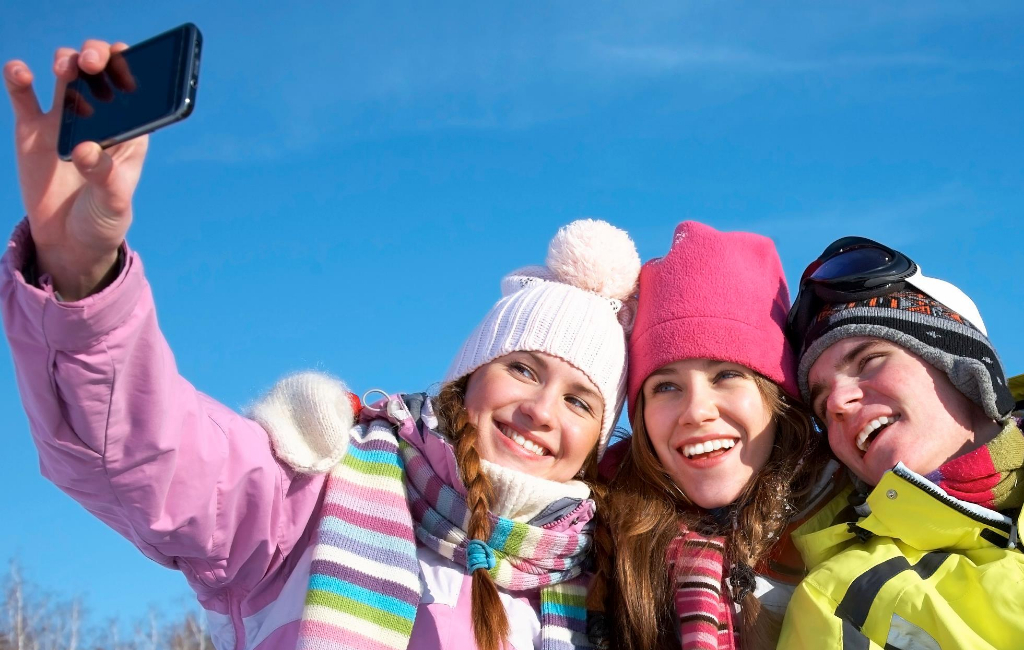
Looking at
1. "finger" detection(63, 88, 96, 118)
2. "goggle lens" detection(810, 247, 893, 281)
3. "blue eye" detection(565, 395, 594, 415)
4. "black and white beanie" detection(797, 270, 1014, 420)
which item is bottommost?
"blue eye" detection(565, 395, 594, 415)

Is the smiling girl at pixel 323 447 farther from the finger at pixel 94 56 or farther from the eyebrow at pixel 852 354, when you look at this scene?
the eyebrow at pixel 852 354

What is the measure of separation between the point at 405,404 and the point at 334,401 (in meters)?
0.44

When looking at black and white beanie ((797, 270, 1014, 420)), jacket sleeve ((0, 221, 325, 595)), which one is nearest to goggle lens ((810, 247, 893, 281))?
black and white beanie ((797, 270, 1014, 420))

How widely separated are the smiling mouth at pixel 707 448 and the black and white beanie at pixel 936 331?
1.62ft

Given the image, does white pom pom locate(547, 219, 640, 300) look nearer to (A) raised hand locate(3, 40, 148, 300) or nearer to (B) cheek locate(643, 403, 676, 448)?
(B) cheek locate(643, 403, 676, 448)

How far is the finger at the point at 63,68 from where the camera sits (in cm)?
226

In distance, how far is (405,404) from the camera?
12.6 ft

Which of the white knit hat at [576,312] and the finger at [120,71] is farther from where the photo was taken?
the white knit hat at [576,312]

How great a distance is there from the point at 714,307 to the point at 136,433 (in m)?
2.44

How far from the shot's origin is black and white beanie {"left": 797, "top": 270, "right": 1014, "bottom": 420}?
11.9ft

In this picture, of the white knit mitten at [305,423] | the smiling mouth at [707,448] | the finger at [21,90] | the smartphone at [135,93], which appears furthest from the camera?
the smiling mouth at [707,448]

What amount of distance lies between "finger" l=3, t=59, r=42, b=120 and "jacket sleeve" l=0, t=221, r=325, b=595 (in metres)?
0.27

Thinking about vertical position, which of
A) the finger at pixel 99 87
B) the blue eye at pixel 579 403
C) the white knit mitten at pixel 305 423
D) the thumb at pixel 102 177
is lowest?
the white knit mitten at pixel 305 423

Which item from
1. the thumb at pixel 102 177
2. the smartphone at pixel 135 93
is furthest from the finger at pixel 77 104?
the thumb at pixel 102 177
